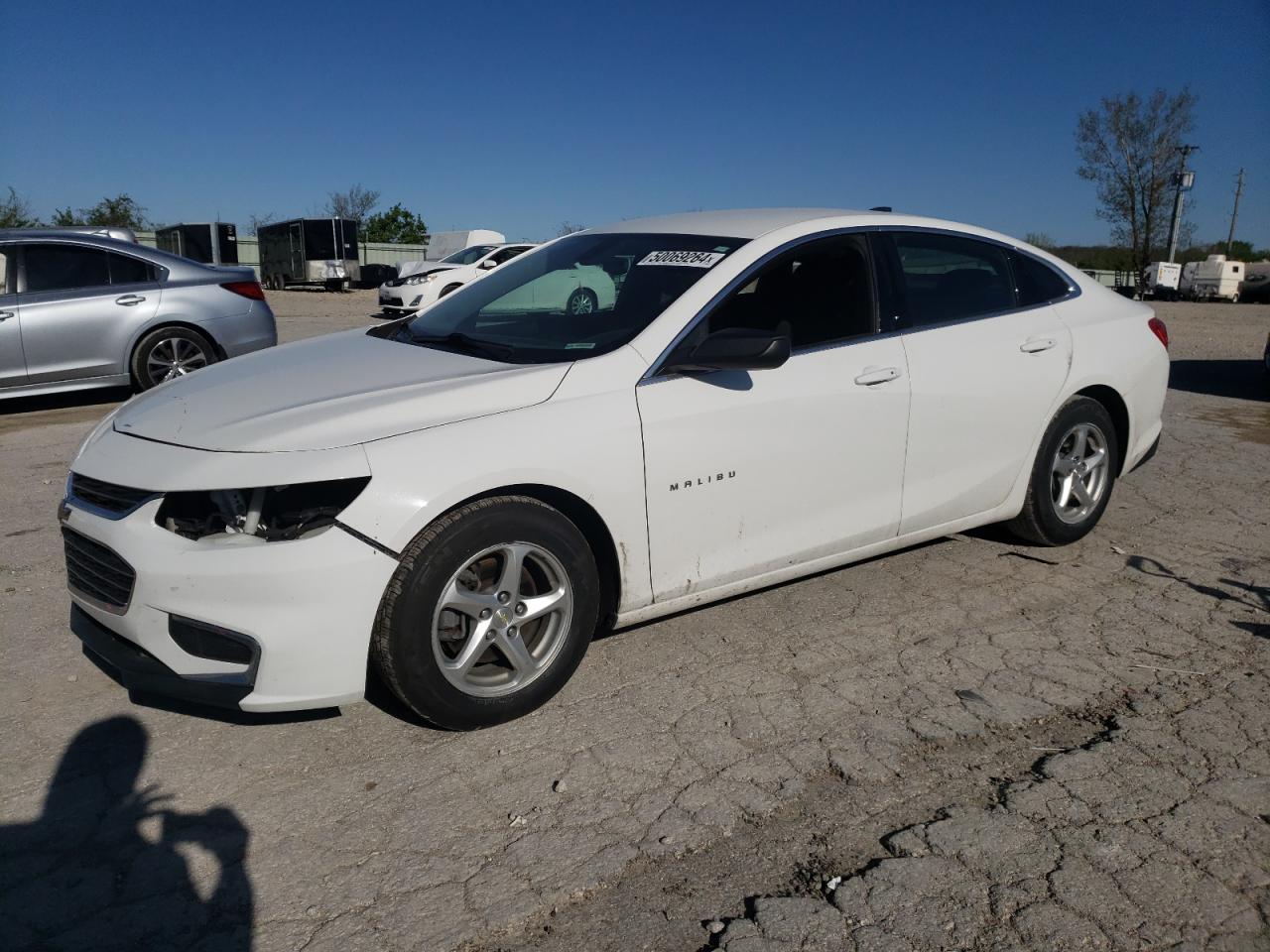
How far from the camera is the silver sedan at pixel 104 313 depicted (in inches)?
323

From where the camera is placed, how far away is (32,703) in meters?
3.41

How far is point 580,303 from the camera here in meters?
4.02

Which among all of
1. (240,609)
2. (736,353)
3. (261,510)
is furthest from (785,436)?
(240,609)

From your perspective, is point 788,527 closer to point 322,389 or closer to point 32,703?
point 322,389

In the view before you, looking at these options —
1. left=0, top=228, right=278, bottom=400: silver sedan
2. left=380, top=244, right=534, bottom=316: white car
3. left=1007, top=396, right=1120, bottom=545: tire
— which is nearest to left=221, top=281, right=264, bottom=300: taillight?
left=0, top=228, right=278, bottom=400: silver sedan

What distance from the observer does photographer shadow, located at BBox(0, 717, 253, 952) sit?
7.59ft

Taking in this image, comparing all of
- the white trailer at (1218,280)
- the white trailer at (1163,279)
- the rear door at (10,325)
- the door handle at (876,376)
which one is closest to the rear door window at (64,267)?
the rear door at (10,325)

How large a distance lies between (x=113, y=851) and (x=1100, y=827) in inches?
103

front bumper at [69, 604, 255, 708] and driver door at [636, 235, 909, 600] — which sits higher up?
driver door at [636, 235, 909, 600]

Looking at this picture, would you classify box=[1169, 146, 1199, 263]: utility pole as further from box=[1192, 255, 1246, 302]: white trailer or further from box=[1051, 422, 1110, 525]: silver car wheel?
box=[1051, 422, 1110, 525]: silver car wheel

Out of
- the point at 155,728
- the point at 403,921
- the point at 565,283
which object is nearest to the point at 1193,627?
the point at 565,283

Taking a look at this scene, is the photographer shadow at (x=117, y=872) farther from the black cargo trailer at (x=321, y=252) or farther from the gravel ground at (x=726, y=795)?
the black cargo trailer at (x=321, y=252)

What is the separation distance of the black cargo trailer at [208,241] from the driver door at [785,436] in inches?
1430

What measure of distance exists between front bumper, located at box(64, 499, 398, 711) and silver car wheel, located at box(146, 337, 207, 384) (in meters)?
6.30
